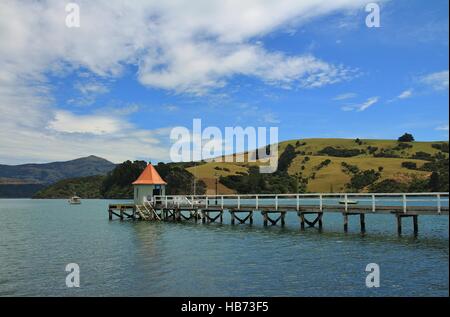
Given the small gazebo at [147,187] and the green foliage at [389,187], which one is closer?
the small gazebo at [147,187]

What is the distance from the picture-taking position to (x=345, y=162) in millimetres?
164500

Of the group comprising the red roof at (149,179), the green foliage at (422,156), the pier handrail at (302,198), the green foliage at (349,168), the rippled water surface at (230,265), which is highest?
the green foliage at (422,156)

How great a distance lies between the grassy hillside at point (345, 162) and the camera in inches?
5818

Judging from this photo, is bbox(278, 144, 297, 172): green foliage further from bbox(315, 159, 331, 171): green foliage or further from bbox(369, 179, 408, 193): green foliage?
bbox(369, 179, 408, 193): green foliage

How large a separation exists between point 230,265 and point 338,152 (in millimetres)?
171863

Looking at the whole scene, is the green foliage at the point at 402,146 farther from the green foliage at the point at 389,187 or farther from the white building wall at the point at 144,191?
the white building wall at the point at 144,191

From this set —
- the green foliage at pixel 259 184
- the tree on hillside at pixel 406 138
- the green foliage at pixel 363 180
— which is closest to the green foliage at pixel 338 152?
the tree on hillside at pixel 406 138

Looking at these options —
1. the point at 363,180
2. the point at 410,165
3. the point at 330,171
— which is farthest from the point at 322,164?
the point at 410,165

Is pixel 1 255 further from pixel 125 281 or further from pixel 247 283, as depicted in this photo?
pixel 247 283

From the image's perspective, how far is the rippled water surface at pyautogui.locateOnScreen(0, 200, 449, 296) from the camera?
17594 mm

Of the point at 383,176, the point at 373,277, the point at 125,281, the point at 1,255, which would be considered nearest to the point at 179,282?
the point at 125,281

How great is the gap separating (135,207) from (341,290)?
42.0 metres

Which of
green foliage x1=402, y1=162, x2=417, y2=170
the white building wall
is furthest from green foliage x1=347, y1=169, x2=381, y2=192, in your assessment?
the white building wall
